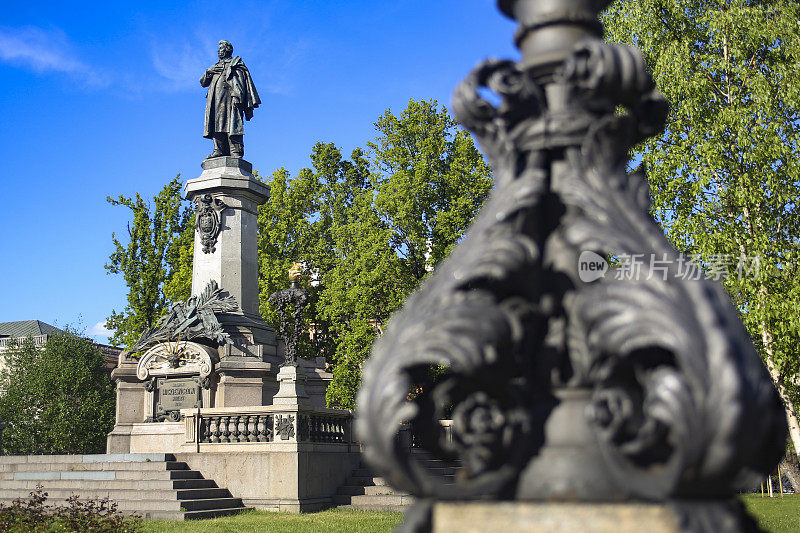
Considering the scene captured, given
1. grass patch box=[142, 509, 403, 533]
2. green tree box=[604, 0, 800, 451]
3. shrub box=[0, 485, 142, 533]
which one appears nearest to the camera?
shrub box=[0, 485, 142, 533]

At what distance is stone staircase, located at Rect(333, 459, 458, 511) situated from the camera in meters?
15.6

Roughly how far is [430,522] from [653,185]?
52.3 feet

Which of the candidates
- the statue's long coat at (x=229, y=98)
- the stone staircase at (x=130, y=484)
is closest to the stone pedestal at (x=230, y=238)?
the statue's long coat at (x=229, y=98)

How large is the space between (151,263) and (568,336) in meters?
38.2

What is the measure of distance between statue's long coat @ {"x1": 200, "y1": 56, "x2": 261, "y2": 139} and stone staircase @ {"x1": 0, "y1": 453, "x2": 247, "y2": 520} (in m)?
10.8

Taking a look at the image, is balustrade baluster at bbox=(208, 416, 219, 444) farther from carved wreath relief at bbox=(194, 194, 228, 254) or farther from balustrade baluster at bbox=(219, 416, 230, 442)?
carved wreath relief at bbox=(194, 194, 228, 254)

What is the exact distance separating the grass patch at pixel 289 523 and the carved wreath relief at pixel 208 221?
934 centimetres

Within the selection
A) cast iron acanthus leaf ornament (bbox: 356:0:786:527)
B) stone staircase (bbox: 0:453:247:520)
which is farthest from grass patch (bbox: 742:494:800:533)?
stone staircase (bbox: 0:453:247:520)

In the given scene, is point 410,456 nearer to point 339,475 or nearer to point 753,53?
point 339,475

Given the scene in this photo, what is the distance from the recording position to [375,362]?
249 cm

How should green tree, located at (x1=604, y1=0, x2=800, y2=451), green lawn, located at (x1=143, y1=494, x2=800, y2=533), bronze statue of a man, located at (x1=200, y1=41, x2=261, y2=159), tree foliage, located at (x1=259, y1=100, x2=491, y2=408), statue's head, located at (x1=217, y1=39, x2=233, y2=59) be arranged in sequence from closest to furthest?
green lawn, located at (x1=143, y1=494, x2=800, y2=533), green tree, located at (x1=604, y1=0, x2=800, y2=451), bronze statue of a man, located at (x1=200, y1=41, x2=261, y2=159), statue's head, located at (x1=217, y1=39, x2=233, y2=59), tree foliage, located at (x1=259, y1=100, x2=491, y2=408)

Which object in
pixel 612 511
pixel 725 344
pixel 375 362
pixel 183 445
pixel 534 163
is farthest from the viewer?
pixel 183 445

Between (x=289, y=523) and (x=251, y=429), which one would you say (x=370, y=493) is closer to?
(x=251, y=429)

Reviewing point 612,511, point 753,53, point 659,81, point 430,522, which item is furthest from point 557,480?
point 753,53
